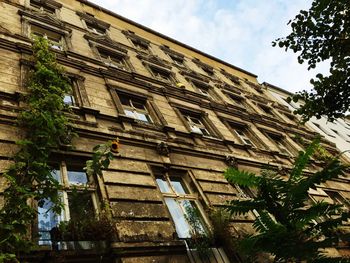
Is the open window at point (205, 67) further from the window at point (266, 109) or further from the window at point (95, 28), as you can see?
the window at point (95, 28)

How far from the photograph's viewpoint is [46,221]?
5203mm

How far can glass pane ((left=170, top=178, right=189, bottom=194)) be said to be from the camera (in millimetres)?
7902

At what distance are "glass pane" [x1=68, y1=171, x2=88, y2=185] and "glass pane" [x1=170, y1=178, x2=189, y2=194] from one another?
2.37 metres

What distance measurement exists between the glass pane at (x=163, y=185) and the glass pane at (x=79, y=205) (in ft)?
Result: 6.42

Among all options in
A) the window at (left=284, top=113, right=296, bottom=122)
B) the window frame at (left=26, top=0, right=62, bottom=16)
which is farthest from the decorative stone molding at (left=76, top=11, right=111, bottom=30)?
the window at (left=284, top=113, right=296, bottom=122)

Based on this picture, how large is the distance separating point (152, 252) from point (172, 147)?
3.82m

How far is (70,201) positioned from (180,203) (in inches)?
106

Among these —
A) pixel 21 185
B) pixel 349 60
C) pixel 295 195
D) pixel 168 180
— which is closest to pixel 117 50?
pixel 168 180

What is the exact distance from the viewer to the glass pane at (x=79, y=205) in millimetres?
5555

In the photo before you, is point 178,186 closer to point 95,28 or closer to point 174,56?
point 95,28

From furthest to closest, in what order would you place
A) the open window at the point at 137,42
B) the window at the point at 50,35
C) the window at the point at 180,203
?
the open window at the point at 137,42
the window at the point at 50,35
the window at the point at 180,203

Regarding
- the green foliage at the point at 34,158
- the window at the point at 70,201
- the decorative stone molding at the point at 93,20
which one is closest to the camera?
the green foliage at the point at 34,158

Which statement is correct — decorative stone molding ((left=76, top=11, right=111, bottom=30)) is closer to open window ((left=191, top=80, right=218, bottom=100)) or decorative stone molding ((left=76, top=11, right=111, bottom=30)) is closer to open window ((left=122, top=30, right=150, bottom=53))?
open window ((left=122, top=30, right=150, bottom=53))

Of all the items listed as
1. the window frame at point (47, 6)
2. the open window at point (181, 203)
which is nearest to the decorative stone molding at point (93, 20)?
the window frame at point (47, 6)
